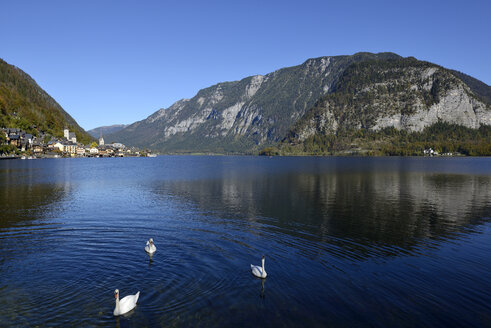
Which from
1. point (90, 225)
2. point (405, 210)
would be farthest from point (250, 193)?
point (90, 225)

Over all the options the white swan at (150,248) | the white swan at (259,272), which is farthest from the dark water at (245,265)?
the white swan at (150,248)

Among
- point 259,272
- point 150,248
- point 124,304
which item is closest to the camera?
point 124,304

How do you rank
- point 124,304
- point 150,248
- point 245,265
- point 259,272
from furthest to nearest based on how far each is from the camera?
1. point 150,248
2. point 245,265
3. point 259,272
4. point 124,304

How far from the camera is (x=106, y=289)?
20.3 meters

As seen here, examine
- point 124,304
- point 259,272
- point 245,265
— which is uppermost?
point 124,304

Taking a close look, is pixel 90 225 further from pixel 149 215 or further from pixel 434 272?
pixel 434 272

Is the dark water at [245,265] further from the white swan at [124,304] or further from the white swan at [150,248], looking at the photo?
the white swan at [150,248]

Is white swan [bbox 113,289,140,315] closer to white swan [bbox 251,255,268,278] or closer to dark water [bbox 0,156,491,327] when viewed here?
dark water [bbox 0,156,491,327]

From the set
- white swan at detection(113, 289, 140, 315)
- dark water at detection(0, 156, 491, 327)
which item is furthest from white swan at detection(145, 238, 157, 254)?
white swan at detection(113, 289, 140, 315)

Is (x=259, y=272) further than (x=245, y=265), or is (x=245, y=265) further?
(x=245, y=265)

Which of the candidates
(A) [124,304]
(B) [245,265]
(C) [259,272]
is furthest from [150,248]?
(C) [259,272]

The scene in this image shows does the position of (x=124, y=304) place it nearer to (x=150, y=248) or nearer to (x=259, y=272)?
(x=259, y=272)

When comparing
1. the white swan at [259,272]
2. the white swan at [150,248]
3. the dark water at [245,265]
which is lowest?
the dark water at [245,265]

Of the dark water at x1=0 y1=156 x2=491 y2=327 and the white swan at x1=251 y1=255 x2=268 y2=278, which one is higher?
the white swan at x1=251 y1=255 x2=268 y2=278
